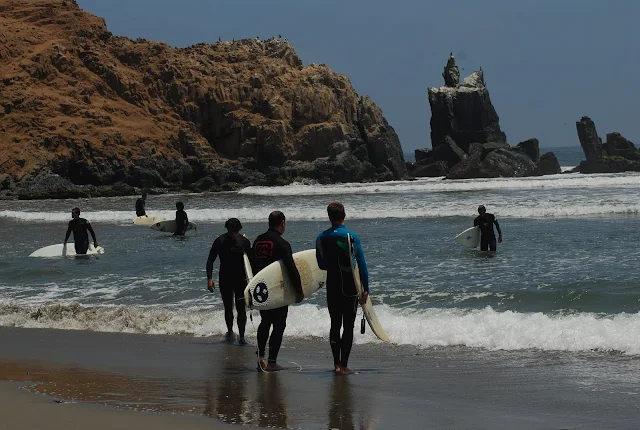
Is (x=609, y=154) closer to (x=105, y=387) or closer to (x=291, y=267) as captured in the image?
(x=291, y=267)

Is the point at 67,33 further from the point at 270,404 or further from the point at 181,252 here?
the point at 270,404

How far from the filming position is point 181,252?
18438mm

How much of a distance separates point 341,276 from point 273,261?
0.72 meters

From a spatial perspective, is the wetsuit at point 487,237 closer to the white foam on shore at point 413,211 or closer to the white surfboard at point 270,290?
the white surfboard at point 270,290

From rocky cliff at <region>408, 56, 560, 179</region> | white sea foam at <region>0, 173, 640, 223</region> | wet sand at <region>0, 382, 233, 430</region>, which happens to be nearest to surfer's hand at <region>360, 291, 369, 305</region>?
wet sand at <region>0, 382, 233, 430</region>

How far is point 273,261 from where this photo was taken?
780 cm

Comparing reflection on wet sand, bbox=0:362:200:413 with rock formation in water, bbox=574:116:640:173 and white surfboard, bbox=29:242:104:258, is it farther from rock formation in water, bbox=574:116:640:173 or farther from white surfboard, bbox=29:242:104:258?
rock formation in water, bbox=574:116:640:173

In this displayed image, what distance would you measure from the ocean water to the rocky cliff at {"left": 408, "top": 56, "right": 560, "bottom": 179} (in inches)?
1602

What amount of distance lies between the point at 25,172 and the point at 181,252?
3759 centimetres

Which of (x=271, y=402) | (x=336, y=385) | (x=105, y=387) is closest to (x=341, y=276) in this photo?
(x=336, y=385)

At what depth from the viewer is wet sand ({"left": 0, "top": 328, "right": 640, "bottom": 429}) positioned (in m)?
5.84

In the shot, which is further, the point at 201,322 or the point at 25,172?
the point at 25,172

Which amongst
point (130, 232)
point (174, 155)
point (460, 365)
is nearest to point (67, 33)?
point (174, 155)

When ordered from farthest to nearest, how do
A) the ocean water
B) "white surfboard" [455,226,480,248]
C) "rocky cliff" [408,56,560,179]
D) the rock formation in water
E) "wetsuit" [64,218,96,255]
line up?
the rock formation in water, "rocky cliff" [408,56,560,179], "wetsuit" [64,218,96,255], "white surfboard" [455,226,480,248], the ocean water
